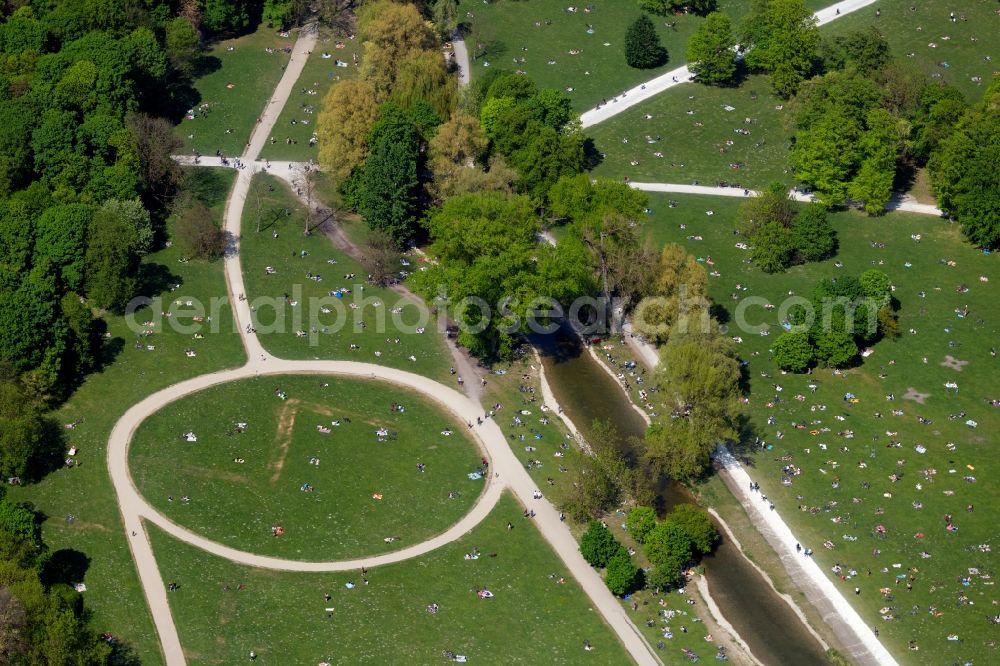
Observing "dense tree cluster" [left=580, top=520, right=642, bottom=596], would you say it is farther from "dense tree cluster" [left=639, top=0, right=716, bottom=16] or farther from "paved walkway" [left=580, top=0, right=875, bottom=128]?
"dense tree cluster" [left=639, top=0, right=716, bottom=16]

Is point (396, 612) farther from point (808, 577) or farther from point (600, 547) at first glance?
point (808, 577)

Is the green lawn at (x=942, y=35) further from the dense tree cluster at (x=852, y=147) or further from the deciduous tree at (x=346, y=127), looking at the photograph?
the deciduous tree at (x=346, y=127)

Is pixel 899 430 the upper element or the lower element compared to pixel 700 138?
lower

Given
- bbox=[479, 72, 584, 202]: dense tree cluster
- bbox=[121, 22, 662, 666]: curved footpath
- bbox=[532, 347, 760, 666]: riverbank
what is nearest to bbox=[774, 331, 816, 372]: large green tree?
bbox=[532, 347, 760, 666]: riverbank

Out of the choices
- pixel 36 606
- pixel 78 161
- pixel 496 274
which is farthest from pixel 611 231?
pixel 36 606

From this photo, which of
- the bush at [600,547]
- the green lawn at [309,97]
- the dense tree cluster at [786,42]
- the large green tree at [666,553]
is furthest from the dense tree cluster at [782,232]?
the green lawn at [309,97]

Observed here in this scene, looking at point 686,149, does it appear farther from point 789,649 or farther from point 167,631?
point 167,631

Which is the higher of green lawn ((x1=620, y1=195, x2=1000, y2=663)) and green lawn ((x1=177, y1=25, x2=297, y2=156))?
green lawn ((x1=177, y1=25, x2=297, y2=156))
